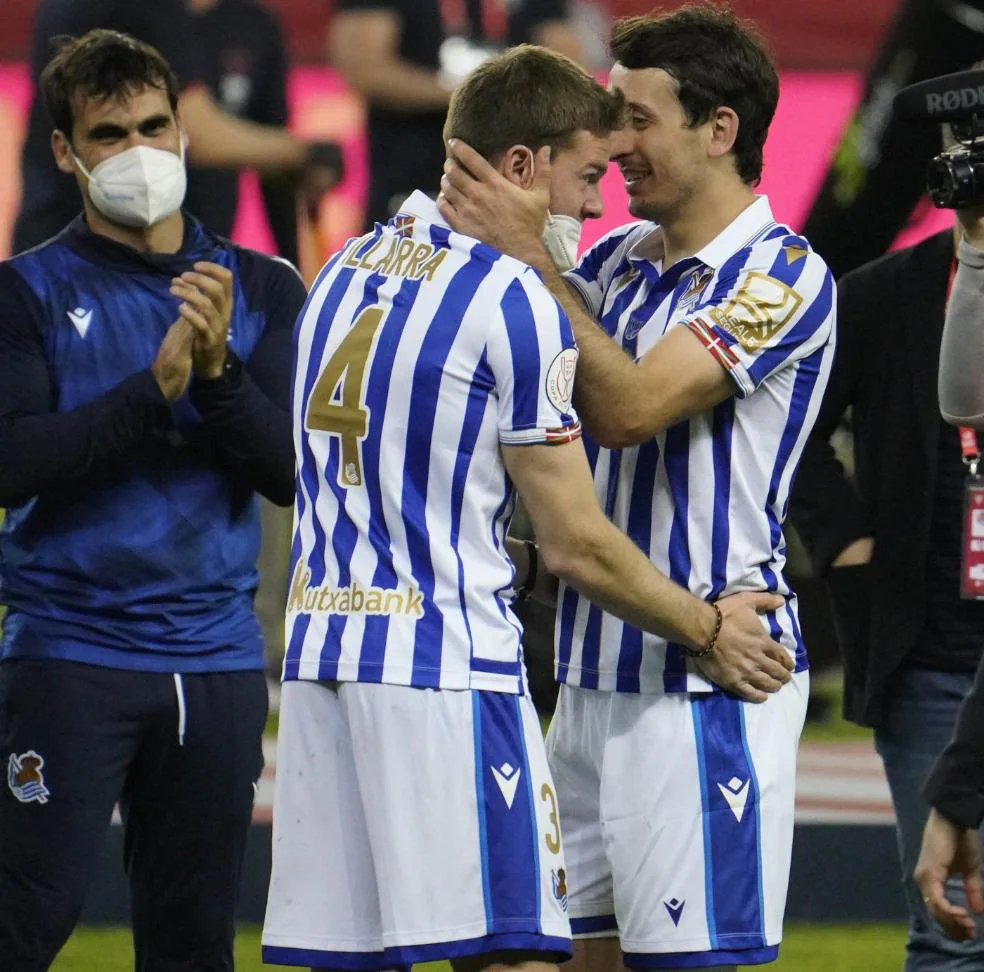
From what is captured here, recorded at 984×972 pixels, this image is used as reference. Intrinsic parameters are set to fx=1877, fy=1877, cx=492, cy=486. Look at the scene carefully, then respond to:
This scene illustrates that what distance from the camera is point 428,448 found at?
2.54 m

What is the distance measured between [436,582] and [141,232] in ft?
3.94

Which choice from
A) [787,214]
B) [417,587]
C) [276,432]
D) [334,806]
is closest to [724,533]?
[417,587]

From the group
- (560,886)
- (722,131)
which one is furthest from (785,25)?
(560,886)

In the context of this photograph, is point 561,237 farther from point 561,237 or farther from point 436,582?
point 436,582

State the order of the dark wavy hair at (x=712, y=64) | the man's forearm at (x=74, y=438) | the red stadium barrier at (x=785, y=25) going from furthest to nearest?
the red stadium barrier at (x=785, y=25), the man's forearm at (x=74, y=438), the dark wavy hair at (x=712, y=64)

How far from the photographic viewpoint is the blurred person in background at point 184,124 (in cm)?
584

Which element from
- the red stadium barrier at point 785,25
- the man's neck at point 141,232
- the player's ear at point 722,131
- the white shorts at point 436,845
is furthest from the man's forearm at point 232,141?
the white shorts at point 436,845

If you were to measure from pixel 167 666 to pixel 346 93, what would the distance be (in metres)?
4.06

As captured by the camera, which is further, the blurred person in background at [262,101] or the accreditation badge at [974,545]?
the blurred person in background at [262,101]

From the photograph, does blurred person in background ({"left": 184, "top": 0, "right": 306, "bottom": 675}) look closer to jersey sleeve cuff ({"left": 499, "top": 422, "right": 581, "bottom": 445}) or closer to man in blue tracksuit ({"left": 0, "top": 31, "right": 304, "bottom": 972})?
man in blue tracksuit ({"left": 0, "top": 31, "right": 304, "bottom": 972})

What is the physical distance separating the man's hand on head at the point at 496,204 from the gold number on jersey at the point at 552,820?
0.74 m

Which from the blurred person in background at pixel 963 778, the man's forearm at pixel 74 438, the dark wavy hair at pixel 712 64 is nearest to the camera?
the blurred person in background at pixel 963 778

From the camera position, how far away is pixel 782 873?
2.83 m

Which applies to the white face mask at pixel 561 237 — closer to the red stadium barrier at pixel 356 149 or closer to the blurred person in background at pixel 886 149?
the red stadium barrier at pixel 356 149
